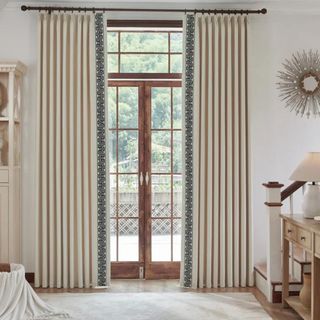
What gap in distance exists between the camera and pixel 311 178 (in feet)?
14.0

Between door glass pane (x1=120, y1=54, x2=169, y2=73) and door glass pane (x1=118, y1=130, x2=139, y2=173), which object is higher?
door glass pane (x1=120, y1=54, x2=169, y2=73)

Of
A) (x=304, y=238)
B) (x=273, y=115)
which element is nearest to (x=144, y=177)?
(x=273, y=115)

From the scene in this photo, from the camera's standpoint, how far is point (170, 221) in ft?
19.1

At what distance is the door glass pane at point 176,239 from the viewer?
5.82m

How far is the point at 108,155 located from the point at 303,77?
7.28ft

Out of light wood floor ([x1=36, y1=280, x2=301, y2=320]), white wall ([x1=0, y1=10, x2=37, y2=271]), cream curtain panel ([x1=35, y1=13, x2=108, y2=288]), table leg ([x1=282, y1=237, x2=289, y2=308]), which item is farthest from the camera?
white wall ([x1=0, y1=10, x2=37, y2=271])

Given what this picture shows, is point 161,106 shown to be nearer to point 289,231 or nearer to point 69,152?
point 69,152

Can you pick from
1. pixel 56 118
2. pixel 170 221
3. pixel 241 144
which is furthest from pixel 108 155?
pixel 241 144

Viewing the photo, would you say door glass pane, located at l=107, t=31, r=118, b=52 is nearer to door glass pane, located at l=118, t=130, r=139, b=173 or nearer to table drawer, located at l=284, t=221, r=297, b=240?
door glass pane, located at l=118, t=130, r=139, b=173

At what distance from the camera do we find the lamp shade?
4.29 m

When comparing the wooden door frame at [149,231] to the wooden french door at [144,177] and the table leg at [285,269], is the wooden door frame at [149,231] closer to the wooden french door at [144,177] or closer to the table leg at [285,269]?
the wooden french door at [144,177]

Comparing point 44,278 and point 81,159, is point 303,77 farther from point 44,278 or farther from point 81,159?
point 44,278

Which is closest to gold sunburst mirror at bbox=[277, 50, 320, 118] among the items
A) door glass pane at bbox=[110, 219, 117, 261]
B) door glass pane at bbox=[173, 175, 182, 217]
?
door glass pane at bbox=[173, 175, 182, 217]

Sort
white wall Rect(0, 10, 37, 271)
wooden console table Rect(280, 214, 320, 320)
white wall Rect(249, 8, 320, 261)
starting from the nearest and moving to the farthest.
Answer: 1. wooden console table Rect(280, 214, 320, 320)
2. white wall Rect(0, 10, 37, 271)
3. white wall Rect(249, 8, 320, 261)
